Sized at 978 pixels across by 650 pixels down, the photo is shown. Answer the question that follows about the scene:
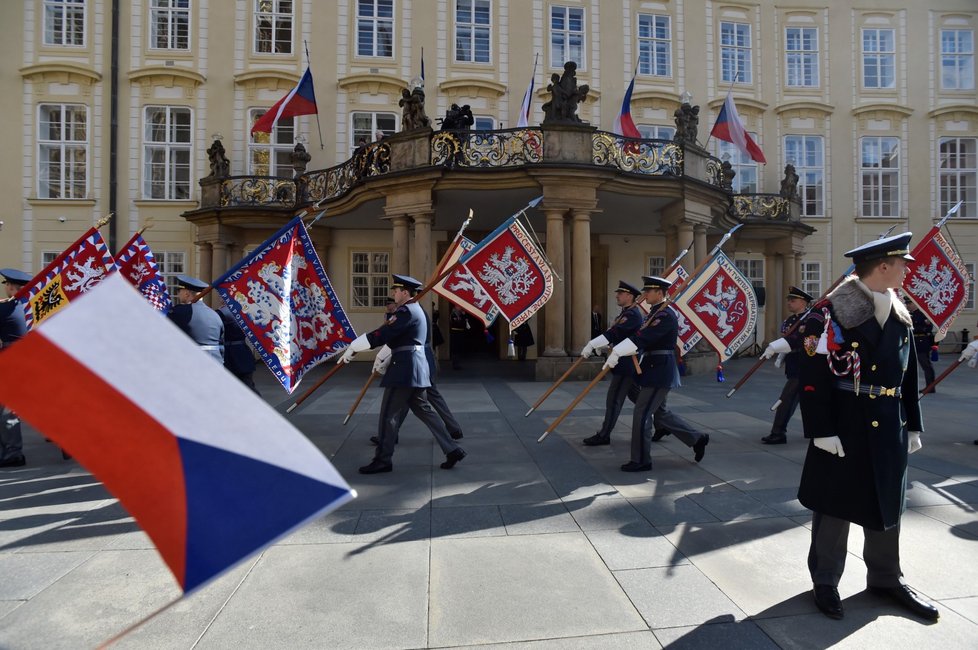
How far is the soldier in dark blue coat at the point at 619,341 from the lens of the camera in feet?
20.6

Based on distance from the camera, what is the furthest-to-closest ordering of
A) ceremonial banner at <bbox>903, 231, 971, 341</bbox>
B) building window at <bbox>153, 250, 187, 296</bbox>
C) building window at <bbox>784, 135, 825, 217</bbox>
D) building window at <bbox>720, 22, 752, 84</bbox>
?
building window at <bbox>784, 135, 825, 217</bbox>
building window at <bbox>720, 22, 752, 84</bbox>
building window at <bbox>153, 250, 187, 296</bbox>
ceremonial banner at <bbox>903, 231, 971, 341</bbox>

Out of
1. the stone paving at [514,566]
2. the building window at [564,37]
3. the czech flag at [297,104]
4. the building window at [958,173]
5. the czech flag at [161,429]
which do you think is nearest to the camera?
the czech flag at [161,429]

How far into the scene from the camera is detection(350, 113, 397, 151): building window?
18359 millimetres

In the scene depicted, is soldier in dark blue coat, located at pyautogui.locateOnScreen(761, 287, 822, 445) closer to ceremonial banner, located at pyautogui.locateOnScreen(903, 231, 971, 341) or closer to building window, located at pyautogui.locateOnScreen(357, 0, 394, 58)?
ceremonial banner, located at pyautogui.locateOnScreen(903, 231, 971, 341)

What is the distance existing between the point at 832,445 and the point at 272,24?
20.5m

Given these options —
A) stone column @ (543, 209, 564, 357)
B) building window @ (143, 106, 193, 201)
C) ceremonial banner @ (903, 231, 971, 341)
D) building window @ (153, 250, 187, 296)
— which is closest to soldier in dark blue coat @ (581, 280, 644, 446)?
ceremonial banner @ (903, 231, 971, 341)

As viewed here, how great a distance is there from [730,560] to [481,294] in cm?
462

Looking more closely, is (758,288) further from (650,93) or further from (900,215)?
(650,93)

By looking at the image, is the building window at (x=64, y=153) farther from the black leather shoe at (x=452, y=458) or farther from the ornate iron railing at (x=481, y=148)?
the black leather shoe at (x=452, y=458)

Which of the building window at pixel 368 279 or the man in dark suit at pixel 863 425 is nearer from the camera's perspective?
the man in dark suit at pixel 863 425

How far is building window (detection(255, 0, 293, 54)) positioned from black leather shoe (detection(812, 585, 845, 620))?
66.4 ft

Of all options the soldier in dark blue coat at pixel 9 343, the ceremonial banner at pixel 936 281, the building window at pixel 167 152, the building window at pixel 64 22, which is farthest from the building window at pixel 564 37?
the soldier in dark blue coat at pixel 9 343

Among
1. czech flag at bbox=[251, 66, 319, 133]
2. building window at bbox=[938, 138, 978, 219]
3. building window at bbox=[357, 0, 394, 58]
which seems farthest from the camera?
building window at bbox=[938, 138, 978, 219]

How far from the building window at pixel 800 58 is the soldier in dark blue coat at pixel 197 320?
2192 cm
